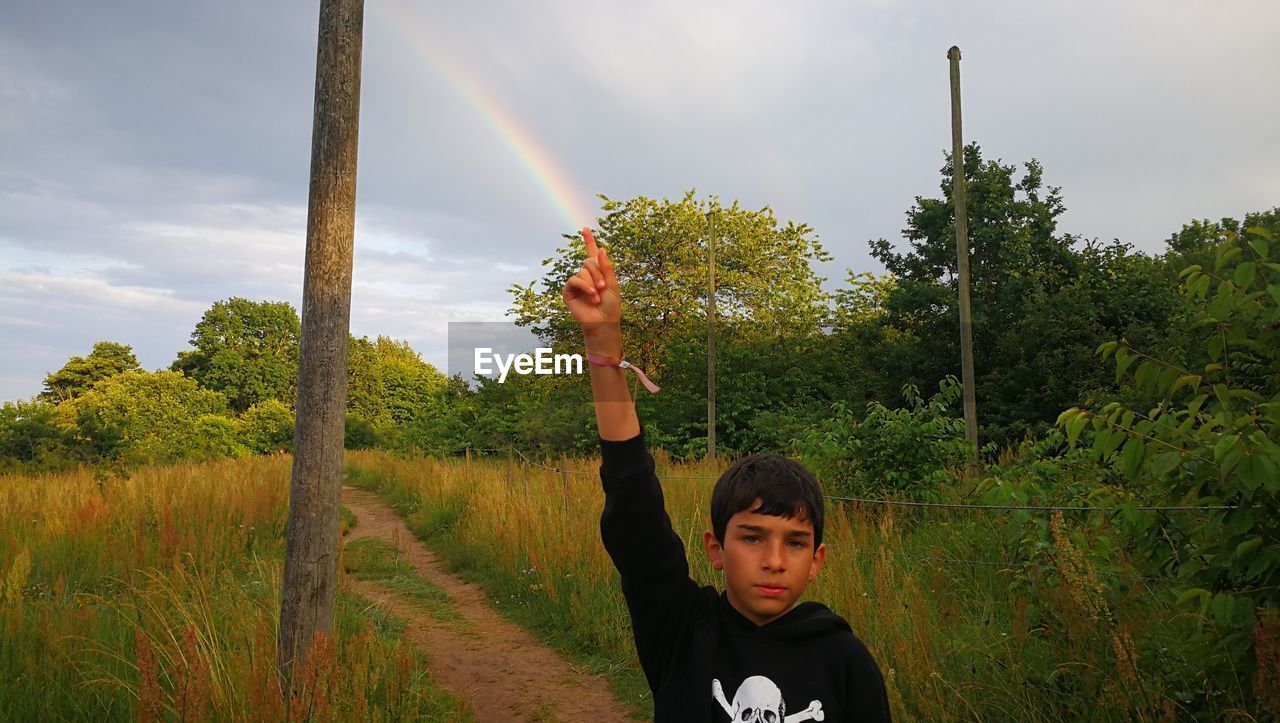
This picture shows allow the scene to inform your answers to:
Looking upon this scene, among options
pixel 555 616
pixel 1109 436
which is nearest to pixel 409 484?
pixel 555 616

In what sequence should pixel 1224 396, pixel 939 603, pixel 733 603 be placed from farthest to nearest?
pixel 939 603, pixel 1224 396, pixel 733 603

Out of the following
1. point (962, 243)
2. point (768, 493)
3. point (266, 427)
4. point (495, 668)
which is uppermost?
point (962, 243)

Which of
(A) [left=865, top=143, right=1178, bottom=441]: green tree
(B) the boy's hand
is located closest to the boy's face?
(B) the boy's hand

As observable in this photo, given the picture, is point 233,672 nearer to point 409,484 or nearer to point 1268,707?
point 1268,707

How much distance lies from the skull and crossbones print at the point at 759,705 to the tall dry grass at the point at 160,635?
204 cm

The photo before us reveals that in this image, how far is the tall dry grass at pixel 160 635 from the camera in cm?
312

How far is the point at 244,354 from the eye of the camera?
49.0 meters

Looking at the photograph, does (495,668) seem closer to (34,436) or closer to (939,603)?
(939,603)

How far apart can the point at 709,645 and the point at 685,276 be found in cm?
2618

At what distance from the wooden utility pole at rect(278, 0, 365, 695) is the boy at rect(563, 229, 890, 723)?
9.37ft

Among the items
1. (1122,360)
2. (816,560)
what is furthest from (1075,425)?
(816,560)

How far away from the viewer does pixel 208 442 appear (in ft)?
114

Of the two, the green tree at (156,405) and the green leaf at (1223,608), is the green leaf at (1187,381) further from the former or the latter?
the green tree at (156,405)

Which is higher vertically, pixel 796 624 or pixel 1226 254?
pixel 1226 254
